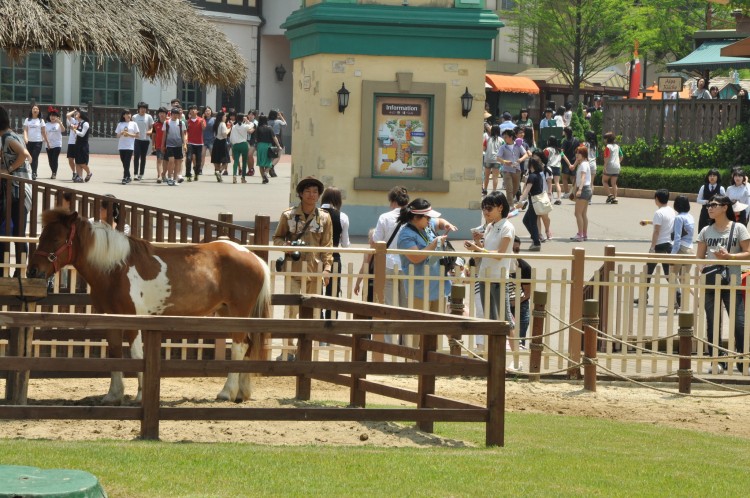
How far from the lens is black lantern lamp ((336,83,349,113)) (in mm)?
23594

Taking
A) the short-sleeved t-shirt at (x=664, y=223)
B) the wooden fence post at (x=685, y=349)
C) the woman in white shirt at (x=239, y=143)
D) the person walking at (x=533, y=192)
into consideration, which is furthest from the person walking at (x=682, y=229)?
the woman in white shirt at (x=239, y=143)

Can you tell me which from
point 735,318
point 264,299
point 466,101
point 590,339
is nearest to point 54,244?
point 264,299

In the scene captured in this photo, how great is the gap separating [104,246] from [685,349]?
5.72 metres

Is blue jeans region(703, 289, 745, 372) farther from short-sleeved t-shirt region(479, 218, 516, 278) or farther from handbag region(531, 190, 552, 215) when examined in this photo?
handbag region(531, 190, 552, 215)

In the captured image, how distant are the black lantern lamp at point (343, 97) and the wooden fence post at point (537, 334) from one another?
1094cm

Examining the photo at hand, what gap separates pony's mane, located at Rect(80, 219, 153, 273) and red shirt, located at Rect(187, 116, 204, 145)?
77.2 feet

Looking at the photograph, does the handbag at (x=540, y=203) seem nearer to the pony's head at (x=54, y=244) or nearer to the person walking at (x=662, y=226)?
the person walking at (x=662, y=226)

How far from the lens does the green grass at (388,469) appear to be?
292 inches

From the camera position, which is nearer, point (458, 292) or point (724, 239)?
point (458, 292)

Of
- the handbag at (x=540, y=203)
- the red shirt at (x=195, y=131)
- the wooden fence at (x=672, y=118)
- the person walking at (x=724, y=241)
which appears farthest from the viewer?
the wooden fence at (x=672, y=118)

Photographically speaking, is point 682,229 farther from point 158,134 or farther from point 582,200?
point 158,134

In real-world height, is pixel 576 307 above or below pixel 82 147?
below

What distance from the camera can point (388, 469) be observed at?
8062 mm

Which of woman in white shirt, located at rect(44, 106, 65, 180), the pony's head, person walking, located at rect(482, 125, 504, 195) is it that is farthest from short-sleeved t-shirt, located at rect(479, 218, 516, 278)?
woman in white shirt, located at rect(44, 106, 65, 180)
